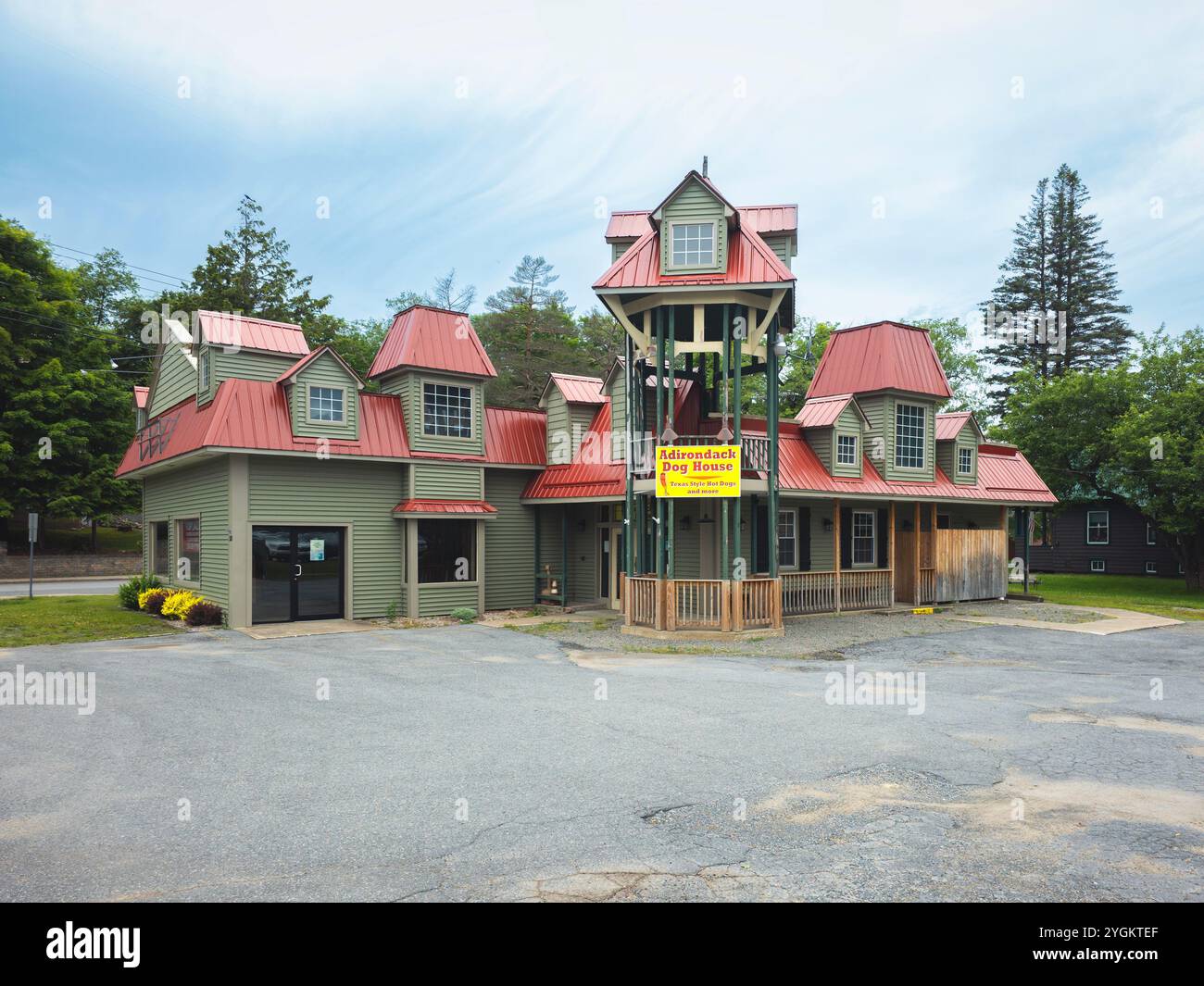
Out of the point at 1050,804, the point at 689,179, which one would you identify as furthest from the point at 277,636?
the point at 1050,804

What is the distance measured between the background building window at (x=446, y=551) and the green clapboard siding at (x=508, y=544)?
3.00 feet

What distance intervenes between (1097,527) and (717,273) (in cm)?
3086

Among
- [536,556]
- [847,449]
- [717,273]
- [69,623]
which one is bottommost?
[69,623]

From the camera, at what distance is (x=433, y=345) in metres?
20.0

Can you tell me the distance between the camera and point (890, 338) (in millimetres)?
23062

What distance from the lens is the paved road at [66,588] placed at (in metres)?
27.1

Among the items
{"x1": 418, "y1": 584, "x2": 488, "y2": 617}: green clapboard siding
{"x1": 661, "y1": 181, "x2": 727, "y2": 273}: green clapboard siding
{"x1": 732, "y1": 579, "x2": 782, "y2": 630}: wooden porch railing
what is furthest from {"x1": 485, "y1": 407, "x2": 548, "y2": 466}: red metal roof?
{"x1": 732, "y1": 579, "x2": 782, "y2": 630}: wooden porch railing

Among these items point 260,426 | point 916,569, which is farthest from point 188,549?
point 916,569

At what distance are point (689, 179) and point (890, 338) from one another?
9157 mm

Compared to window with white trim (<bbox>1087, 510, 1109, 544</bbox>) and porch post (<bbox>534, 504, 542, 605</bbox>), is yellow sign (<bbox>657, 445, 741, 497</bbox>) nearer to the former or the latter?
porch post (<bbox>534, 504, 542, 605</bbox>)

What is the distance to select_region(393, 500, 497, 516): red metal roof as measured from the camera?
19141mm

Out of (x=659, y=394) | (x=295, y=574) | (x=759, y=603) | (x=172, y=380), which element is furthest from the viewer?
(x=172, y=380)

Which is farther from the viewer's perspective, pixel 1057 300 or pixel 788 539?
pixel 1057 300

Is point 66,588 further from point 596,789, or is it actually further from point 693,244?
point 596,789
